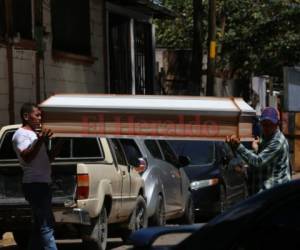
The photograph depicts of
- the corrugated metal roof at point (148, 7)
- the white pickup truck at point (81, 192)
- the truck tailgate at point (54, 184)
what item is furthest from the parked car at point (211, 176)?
the corrugated metal roof at point (148, 7)

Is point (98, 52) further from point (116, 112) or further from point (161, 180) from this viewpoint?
point (116, 112)

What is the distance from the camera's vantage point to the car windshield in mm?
14945

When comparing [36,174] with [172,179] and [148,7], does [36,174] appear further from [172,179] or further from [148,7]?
[148,7]

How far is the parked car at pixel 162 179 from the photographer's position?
12078 millimetres

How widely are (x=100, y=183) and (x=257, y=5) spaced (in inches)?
964

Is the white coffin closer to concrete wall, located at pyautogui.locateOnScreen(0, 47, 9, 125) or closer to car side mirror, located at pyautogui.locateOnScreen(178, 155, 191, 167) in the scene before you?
car side mirror, located at pyautogui.locateOnScreen(178, 155, 191, 167)

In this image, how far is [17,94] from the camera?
15.4 m

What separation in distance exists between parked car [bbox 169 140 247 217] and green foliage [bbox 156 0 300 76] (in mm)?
16813

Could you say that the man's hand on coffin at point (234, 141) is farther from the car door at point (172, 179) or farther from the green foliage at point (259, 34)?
the green foliage at point (259, 34)

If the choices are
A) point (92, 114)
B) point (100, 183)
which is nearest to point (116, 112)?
point (92, 114)

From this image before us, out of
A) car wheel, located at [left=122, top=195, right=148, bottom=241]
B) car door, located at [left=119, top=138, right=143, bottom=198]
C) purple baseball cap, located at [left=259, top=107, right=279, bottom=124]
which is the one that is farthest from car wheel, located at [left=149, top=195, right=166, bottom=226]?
purple baseball cap, located at [left=259, top=107, right=279, bottom=124]

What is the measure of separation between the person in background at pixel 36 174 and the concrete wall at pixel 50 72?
619cm

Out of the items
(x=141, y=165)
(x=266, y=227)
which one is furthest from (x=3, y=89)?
(x=266, y=227)

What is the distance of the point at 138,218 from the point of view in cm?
1142
